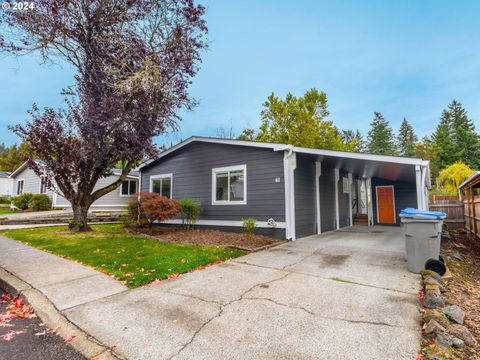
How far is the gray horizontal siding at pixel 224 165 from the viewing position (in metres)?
8.48

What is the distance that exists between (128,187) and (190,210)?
42.2 feet

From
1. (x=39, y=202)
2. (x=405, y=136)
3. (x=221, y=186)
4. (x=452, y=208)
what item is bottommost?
(x=452, y=208)

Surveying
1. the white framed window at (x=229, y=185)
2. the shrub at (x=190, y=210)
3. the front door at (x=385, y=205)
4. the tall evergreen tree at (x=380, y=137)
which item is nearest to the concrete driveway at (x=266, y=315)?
the white framed window at (x=229, y=185)

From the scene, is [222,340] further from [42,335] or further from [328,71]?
[328,71]

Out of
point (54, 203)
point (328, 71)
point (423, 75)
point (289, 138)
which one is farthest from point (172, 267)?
point (423, 75)

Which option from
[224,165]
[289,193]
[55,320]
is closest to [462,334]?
[55,320]

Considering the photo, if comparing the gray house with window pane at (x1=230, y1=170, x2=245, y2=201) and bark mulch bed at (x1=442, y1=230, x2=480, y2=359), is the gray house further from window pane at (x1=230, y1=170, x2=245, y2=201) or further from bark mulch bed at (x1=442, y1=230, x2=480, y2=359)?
bark mulch bed at (x1=442, y1=230, x2=480, y2=359)

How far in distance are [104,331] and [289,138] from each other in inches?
854

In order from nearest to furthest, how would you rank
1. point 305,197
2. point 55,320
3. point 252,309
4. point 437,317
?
point 437,317, point 55,320, point 252,309, point 305,197

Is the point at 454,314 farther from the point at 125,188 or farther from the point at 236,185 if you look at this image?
the point at 125,188

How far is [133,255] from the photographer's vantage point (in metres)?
6.04

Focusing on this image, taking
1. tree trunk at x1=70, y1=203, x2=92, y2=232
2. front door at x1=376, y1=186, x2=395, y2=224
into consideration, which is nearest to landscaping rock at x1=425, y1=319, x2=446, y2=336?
tree trunk at x1=70, y1=203, x2=92, y2=232

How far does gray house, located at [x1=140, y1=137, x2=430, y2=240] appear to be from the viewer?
322 inches

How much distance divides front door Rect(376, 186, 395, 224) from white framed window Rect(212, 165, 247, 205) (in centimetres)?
942
